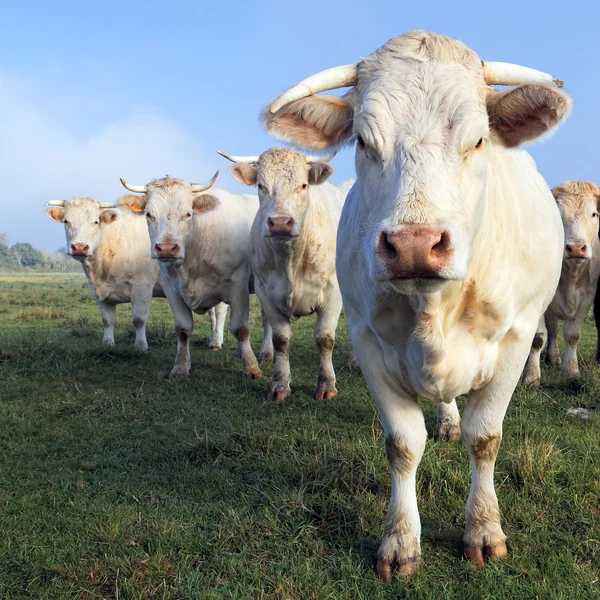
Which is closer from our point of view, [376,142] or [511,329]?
[376,142]

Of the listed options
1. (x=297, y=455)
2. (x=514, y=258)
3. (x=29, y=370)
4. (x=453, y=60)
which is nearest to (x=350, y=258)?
(x=514, y=258)

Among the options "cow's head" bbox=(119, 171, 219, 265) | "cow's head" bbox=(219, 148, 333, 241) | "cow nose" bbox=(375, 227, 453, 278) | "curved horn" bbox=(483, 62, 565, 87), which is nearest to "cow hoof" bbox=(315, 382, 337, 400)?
"cow's head" bbox=(219, 148, 333, 241)

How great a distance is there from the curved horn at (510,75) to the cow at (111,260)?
7.29 m

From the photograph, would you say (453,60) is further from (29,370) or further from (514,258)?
(29,370)

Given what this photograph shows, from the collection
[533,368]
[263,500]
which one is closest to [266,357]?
[533,368]

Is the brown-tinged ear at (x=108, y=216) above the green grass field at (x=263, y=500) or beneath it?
above

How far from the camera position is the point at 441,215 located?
85.6 inches

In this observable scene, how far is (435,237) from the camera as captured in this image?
210 centimetres

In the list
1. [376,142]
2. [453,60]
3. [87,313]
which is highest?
[453,60]

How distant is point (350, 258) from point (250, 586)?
64.4 inches

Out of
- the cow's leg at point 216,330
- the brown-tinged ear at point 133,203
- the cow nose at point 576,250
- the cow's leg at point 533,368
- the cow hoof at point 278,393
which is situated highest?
the brown-tinged ear at point 133,203

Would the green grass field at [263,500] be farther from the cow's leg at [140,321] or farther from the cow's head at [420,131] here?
the cow's leg at [140,321]

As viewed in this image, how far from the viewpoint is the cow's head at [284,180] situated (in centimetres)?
591

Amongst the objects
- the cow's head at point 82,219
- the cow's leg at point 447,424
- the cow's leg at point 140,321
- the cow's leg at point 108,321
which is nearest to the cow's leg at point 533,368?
the cow's leg at point 447,424
